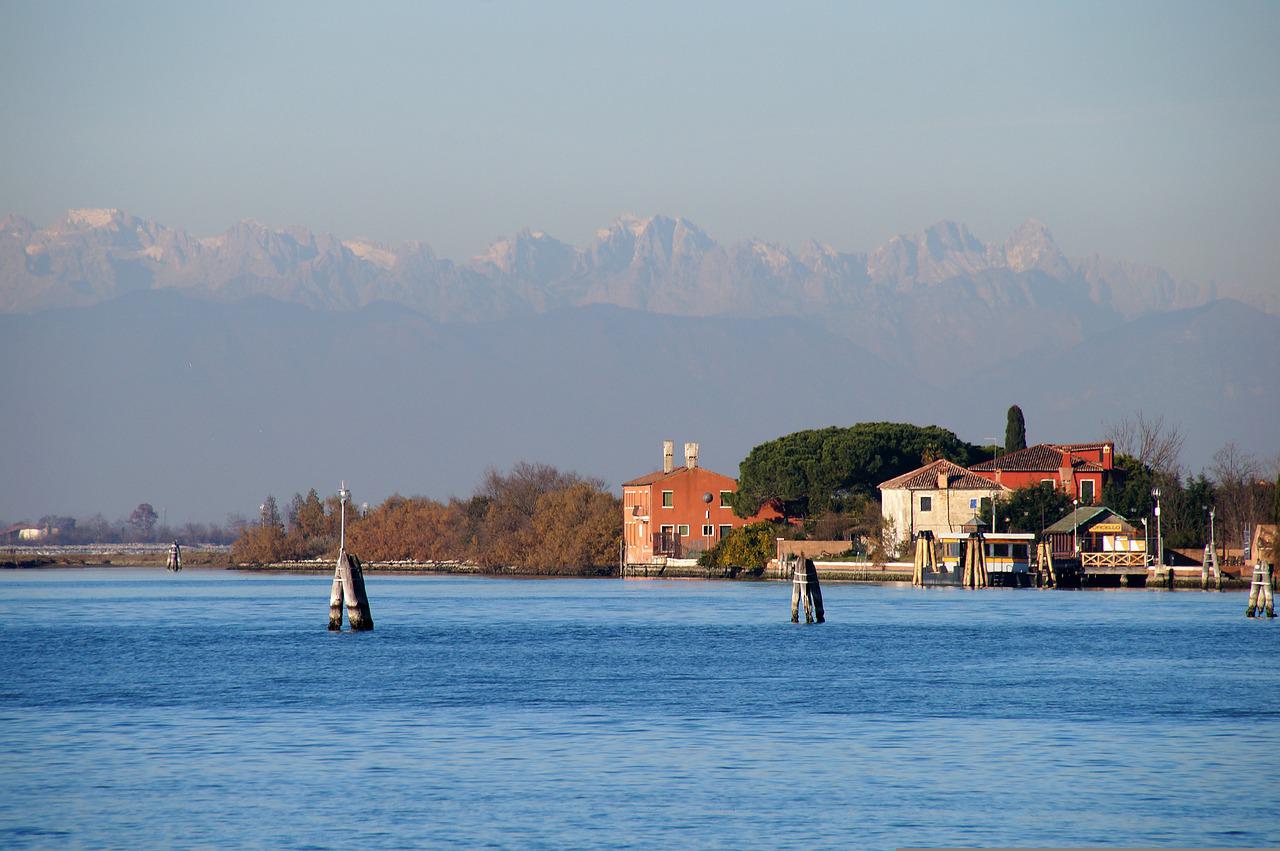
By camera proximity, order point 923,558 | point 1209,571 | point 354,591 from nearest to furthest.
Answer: point 354,591 → point 1209,571 → point 923,558

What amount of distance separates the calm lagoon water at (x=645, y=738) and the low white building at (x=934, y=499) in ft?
163

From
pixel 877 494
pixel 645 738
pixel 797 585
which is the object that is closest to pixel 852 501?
pixel 877 494

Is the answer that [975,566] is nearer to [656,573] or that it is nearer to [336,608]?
[656,573]

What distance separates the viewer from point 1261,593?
63938mm

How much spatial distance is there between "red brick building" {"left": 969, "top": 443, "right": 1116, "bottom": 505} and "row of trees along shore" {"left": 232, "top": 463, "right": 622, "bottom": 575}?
1507 inches

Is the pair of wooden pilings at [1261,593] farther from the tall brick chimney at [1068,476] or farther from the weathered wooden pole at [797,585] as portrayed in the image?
the tall brick chimney at [1068,476]

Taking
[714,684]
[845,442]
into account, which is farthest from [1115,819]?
[845,442]

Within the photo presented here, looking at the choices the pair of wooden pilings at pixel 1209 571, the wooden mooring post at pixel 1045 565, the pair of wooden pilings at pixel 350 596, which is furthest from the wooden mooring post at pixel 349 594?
the wooden mooring post at pixel 1045 565

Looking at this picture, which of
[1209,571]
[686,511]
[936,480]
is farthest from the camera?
[686,511]

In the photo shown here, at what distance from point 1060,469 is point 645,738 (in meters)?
88.2

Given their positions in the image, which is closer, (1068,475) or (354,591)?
(354,591)

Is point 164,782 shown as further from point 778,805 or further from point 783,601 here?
point 783,601

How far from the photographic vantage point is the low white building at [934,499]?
109 metres

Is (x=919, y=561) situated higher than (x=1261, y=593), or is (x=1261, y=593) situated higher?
(x=919, y=561)
